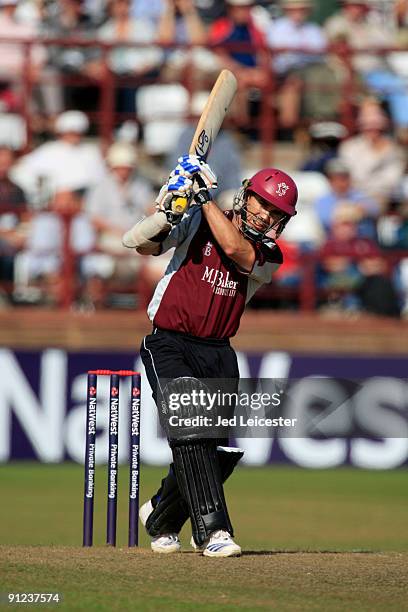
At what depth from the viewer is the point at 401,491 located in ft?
37.7

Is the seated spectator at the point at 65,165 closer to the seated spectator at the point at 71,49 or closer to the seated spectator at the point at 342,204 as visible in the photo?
the seated spectator at the point at 71,49

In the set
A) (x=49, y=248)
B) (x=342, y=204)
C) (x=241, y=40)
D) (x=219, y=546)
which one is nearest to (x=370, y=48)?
(x=241, y=40)

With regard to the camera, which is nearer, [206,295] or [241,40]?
[206,295]

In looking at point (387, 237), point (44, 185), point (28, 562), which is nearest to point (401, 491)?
point (387, 237)

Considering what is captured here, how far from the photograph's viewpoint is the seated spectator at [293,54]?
47.6 feet

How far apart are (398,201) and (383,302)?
1.43m

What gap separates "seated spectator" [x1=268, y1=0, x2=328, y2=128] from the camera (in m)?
14.5

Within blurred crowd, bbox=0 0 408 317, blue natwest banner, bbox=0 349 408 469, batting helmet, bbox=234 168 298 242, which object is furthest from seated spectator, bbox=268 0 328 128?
batting helmet, bbox=234 168 298 242

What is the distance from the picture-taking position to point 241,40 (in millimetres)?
14625

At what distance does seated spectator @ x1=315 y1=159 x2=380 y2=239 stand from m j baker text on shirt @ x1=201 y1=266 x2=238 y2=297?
6565mm

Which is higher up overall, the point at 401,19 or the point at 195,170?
the point at 401,19

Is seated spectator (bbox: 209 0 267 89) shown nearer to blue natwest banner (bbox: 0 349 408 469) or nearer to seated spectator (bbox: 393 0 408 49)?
seated spectator (bbox: 393 0 408 49)

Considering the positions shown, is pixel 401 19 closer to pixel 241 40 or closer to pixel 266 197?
pixel 241 40

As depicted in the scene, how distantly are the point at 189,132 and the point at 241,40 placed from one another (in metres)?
1.95
